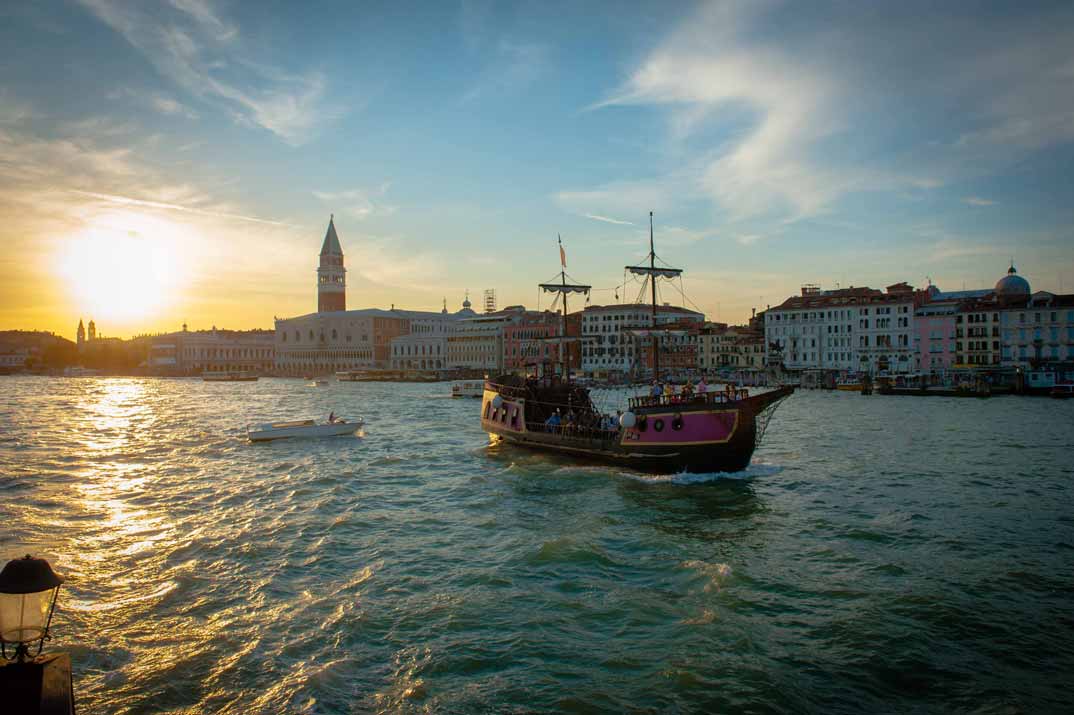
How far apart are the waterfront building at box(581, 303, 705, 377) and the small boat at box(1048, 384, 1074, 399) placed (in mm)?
42223

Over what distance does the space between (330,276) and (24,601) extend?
458ft

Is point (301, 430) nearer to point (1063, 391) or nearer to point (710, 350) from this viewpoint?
point (1063, 391)

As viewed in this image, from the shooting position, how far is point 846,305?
3095 inches

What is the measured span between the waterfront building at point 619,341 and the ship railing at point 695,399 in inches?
2705

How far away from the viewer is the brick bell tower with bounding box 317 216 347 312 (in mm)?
137375

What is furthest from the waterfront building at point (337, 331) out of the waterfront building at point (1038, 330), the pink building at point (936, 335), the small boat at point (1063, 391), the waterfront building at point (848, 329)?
the small boat at point (1063, 391)

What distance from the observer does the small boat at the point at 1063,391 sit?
174 feet

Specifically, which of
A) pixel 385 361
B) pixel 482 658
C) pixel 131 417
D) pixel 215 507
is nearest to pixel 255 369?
pixel 385 361

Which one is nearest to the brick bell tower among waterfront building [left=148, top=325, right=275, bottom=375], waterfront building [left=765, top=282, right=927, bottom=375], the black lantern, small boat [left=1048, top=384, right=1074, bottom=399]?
waterfront building [left=148, top=325, right=275, bottom=375]

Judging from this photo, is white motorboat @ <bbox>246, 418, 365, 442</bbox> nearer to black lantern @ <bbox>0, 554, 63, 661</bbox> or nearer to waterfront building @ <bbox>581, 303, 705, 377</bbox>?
black lantern @ <bbox>0, 554, 63, 661</bbox>

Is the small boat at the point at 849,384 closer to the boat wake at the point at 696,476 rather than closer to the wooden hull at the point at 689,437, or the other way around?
the boat wake at the point at 696,476

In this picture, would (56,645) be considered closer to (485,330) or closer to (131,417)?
(131,417)

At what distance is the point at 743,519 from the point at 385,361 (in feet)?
363

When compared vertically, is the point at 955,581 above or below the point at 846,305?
below
